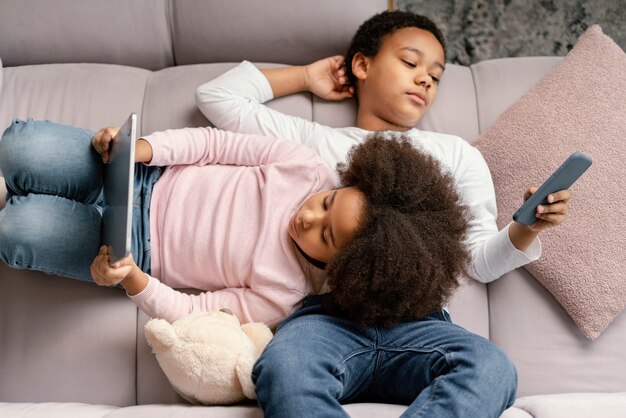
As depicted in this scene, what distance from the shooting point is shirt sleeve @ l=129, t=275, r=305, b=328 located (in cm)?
115

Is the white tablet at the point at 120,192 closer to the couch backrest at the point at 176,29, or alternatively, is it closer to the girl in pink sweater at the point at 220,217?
the girl in pink sweater at the point at 220,217

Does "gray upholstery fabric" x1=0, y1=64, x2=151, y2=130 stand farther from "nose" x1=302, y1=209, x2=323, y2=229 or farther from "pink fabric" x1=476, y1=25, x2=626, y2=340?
"pink fabric" x1=476, y1=25, x2=626, y2=340

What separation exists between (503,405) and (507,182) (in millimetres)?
507

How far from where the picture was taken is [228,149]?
4.23 ft

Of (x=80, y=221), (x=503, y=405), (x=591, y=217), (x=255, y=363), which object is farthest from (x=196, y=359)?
(x=591, y=217)

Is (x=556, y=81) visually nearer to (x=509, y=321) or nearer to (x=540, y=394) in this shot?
(x=509, y=321)

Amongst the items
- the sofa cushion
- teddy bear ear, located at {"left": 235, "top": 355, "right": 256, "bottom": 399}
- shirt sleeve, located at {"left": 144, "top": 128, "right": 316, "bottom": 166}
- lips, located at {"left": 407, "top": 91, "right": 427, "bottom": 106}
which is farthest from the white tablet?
the sofa cushion

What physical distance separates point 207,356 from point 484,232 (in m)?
0.59

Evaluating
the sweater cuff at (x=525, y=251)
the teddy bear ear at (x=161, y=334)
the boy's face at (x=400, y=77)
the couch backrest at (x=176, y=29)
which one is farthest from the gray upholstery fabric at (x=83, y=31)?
the sweater cuff at (x=525, y=251)

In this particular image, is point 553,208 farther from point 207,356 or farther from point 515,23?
point 515,23

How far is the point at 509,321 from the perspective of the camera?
4.34 feet

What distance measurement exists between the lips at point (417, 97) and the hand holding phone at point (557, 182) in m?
0.36

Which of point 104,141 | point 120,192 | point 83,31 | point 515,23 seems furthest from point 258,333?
point 515,23

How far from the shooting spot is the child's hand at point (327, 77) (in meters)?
1.43
